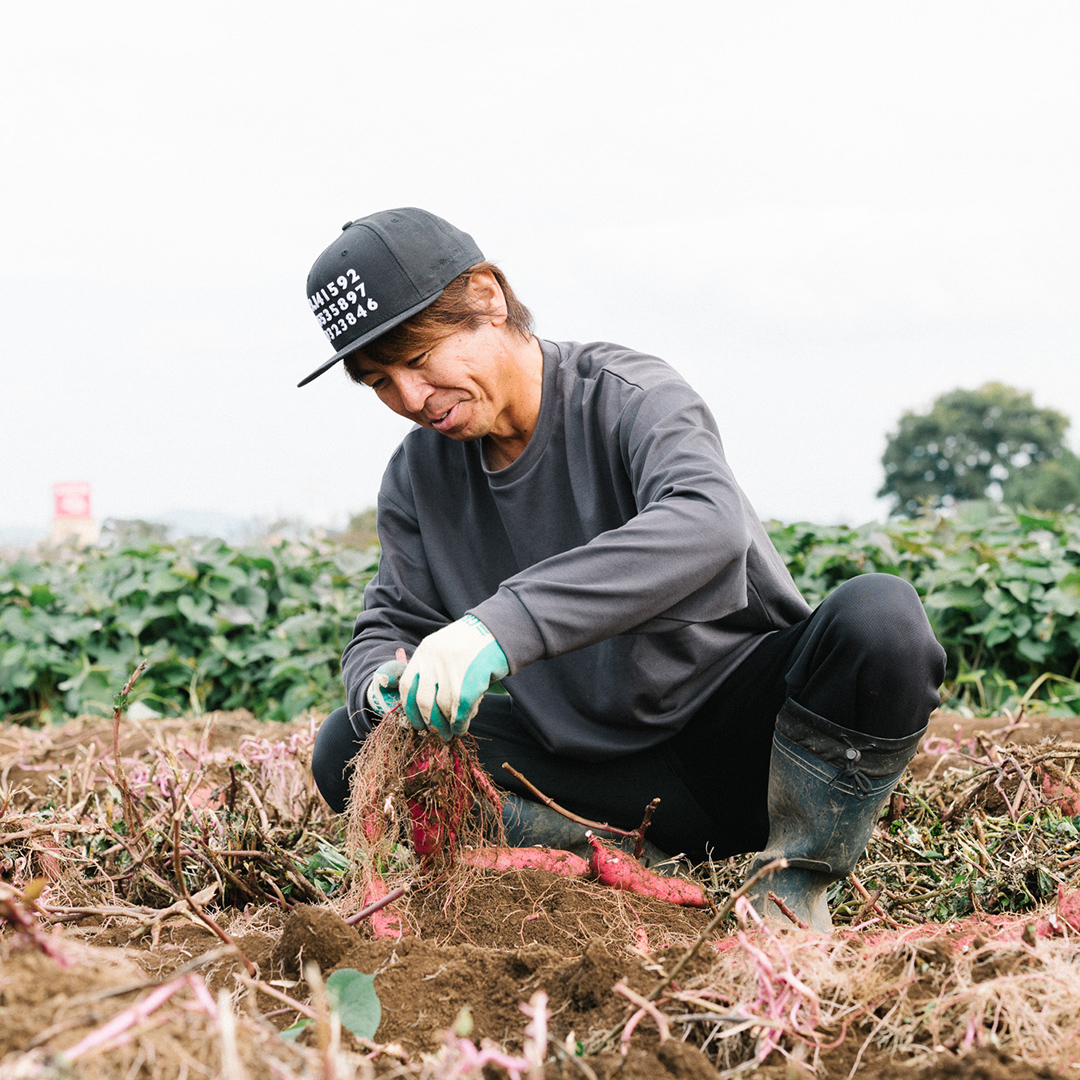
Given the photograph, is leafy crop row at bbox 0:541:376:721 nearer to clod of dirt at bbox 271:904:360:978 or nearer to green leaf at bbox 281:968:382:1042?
clod of dirt at bbox 271:904:360:978

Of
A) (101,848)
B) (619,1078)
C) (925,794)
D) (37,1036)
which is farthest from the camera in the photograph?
(925,794)

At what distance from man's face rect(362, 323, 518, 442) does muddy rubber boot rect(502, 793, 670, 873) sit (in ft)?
2.42

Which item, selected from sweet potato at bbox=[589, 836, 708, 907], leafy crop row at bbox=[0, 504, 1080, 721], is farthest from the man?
leafy crop row at bbox=[0, 504, 1080, 721]

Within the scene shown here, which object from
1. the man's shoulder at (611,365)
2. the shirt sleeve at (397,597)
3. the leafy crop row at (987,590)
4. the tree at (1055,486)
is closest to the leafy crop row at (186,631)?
the leafy crop row at (987,590)

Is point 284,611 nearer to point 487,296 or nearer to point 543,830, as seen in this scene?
point 543,830

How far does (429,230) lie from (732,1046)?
4.80 feet

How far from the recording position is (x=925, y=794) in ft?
7.82

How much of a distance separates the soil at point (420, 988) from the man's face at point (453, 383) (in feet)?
2.67

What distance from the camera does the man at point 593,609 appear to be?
1568mm

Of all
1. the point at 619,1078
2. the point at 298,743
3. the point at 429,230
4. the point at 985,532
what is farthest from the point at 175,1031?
the point at 985,532

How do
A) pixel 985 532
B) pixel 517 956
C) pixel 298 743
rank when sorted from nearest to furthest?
pixel 517 956
pixel 298 743
pixel 985 532

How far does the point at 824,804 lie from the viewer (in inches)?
68.2

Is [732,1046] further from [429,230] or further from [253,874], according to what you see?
[429,230]

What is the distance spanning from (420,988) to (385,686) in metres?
0.76
